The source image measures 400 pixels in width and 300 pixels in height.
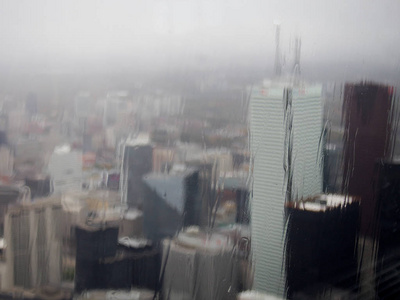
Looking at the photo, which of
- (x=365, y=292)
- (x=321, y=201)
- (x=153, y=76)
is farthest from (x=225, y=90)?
(x=365, y=292)

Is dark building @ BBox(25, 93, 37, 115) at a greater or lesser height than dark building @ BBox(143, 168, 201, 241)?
greater

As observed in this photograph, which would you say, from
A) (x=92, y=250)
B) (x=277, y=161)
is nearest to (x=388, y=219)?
(x=277, y=161)

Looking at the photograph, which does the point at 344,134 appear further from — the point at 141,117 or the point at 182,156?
the point at 141,117

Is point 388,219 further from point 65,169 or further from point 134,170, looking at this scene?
point 65,169

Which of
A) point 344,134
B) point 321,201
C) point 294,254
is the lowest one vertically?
point 294,254

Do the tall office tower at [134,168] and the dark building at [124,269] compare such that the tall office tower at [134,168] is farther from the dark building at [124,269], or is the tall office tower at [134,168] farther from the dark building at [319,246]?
the dark building at [319,246]

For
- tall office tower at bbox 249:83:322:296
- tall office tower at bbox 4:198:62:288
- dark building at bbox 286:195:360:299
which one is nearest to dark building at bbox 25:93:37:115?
tall office tower at bbox 4:198:62:288

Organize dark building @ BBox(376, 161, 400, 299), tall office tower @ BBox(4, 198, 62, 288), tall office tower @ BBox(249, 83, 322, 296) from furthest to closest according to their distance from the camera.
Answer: dark building @ BBox(376, 161, 400, 299)
tall office tower @ BBox(249, 83, 322, 296)
tall office tower @ BBox(4, 198, 62, 288)

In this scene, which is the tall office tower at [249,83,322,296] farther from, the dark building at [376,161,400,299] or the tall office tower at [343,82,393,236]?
the dark building at [376,161,400,299]
